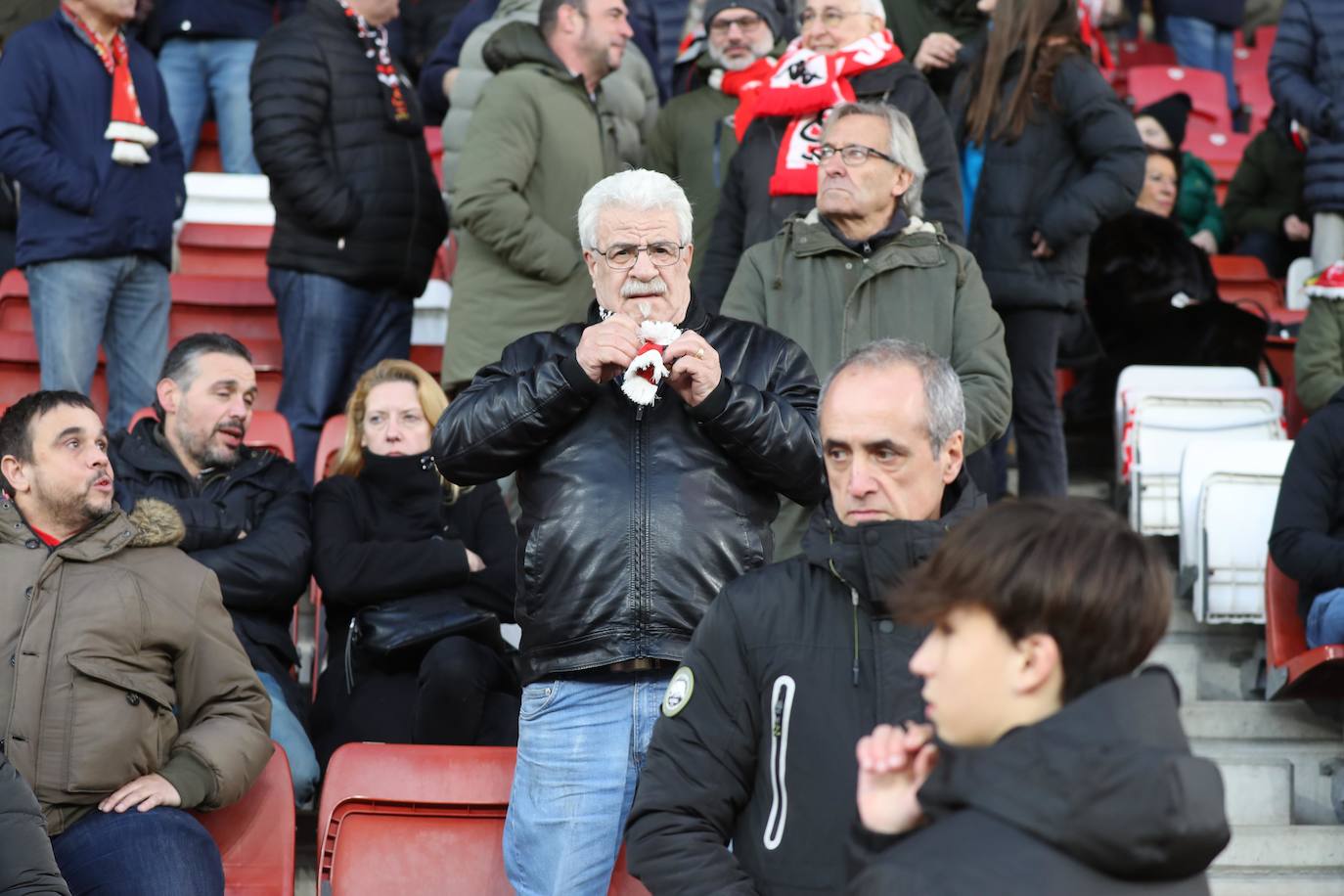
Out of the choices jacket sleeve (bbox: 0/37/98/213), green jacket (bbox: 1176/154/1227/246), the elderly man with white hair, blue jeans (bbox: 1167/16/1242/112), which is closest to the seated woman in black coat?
the elderly man with white hair

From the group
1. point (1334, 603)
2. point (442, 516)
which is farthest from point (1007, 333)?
point (442, 516)

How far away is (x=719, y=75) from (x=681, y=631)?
3.73 m

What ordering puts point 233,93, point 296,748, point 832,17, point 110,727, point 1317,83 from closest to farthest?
1. point 110,727
2. point 296,748
3. point 832,17
4. point 1317,83
5. point 233,93

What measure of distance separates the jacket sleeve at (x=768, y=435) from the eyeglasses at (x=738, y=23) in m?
3.34

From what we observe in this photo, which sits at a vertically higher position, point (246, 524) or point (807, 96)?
point (807, 96)

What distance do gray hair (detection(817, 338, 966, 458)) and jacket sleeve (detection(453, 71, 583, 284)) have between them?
2.94m

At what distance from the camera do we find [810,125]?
543cm

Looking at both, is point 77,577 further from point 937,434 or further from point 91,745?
point 937,434

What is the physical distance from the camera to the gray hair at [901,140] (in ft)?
15.2

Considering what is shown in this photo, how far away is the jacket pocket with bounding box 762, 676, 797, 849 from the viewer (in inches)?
105

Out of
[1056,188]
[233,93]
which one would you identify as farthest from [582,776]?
[233,93]

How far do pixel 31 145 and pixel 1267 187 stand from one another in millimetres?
5662

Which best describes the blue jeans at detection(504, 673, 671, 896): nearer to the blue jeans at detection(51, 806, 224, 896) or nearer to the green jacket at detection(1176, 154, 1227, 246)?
the blue jeans at detection(51, 806, 224, 896)

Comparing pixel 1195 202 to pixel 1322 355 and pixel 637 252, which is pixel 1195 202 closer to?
pixel 1322 355
